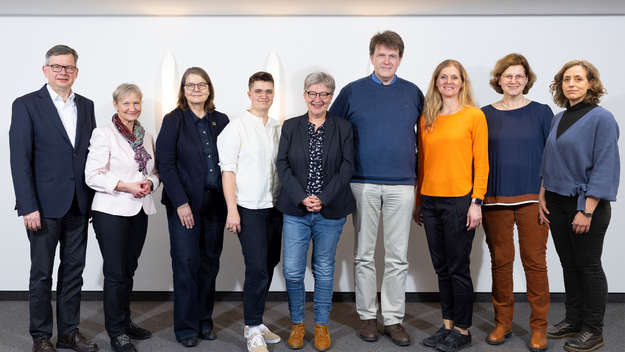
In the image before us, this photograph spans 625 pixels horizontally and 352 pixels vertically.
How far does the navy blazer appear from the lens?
2611 millimetres

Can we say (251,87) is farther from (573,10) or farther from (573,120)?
(573,10)

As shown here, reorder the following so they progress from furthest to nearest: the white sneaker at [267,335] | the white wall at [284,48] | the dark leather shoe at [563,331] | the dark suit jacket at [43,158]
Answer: the white wall at [284,48] < the dark leather shoe at [563,331] < the white sneaker at [267,335] < the dark suit jacket at [43,158]

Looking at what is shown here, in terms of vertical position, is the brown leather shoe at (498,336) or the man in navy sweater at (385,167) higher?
the man in navy sweater at (385,167)

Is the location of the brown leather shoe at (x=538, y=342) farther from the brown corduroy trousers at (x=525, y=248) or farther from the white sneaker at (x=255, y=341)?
the white sneaker at (x=255, y=341)

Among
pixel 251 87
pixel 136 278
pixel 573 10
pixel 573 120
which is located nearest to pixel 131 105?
pixel 251 87

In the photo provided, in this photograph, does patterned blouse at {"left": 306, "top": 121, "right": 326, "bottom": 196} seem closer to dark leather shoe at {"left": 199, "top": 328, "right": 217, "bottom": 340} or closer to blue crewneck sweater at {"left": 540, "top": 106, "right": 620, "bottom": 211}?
dark leather shoe at {"left": 199, "top": 328, "right": 217, "bottom": 340}

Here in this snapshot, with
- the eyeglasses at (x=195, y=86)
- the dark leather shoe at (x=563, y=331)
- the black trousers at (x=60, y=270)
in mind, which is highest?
the eyeglasses at (x=195, y=86)

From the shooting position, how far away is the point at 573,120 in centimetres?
264

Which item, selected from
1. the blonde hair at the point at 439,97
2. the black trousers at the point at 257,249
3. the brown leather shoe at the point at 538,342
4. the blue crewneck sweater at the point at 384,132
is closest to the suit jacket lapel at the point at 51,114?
the black trousers at the point at 257,249

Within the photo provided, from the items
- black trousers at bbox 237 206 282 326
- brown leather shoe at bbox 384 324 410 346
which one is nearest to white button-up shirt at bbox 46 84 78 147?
black trousers at bbox 237 206 282 326

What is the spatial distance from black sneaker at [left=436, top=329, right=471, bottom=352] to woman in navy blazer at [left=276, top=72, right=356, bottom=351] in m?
0.68

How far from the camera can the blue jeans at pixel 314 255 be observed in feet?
8.70

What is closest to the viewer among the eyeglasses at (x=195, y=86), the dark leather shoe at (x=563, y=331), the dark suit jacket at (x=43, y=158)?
the dark suit jacket at (x=43, y=158)

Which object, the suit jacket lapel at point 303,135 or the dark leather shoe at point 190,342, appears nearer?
the suit jacket lapel at point 303,135
